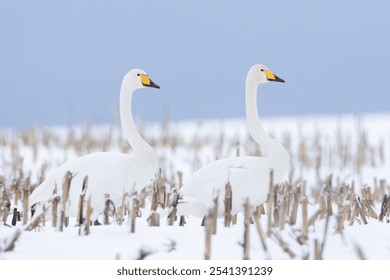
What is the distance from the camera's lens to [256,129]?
A: 630 cm

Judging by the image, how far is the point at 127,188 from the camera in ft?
18.9

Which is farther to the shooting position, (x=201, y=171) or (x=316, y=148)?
(x=316, y=148)

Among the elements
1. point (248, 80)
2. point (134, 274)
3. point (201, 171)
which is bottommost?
point (134, 274)

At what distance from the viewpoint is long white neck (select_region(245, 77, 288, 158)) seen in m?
5.98

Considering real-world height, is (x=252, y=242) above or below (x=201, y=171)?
below

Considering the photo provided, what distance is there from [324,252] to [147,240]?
1.01 meters

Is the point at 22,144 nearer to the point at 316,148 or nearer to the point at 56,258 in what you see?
the point at 316,148

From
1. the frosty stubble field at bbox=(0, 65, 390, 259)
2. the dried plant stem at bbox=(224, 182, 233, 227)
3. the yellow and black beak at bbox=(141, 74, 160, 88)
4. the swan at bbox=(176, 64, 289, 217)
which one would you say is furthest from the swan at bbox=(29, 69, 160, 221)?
the dried plant stem at bbox=(224, 182, 233, 227)

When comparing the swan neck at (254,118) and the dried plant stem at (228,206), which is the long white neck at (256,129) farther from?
the dried plant stem at (228,206)

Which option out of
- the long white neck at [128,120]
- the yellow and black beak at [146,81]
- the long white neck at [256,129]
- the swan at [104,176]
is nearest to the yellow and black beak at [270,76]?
the long white neck at [256,129]

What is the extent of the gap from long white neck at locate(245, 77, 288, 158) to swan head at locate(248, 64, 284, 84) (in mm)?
65

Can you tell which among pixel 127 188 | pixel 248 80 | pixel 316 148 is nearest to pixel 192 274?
pixel 127 188

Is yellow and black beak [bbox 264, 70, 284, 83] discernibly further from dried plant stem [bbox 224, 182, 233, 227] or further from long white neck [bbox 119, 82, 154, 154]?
dried plant stem [bbox 224, 182, 233, 227]

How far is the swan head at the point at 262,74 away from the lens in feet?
21.9
